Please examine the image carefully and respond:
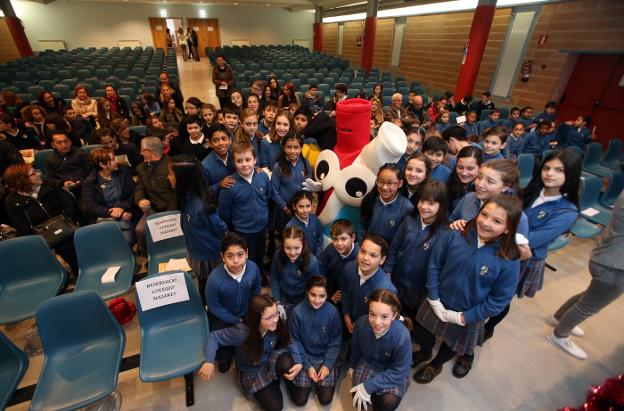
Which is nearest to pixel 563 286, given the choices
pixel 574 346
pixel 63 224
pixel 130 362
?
pixel 574 346

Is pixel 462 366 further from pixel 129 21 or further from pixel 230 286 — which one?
pixel 129 21

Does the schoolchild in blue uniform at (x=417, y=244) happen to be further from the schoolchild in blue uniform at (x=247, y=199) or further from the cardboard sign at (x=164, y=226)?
the cardboard sign at (x=164, y=226)

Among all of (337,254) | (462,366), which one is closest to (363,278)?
(337,254)

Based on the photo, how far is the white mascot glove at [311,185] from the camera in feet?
7.75

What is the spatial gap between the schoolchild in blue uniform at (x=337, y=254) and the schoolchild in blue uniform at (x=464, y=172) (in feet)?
2.76

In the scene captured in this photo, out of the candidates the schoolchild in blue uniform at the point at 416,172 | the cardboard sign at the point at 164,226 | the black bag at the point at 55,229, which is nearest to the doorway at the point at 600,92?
the schoolchild in blue uniform at the point at 416,172

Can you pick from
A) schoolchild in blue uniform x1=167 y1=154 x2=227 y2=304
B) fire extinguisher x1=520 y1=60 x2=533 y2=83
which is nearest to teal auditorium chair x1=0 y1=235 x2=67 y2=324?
schoolchild in blue uniform x1=167 y1=154 x2=227 y2=304

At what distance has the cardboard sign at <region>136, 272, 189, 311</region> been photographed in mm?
1855

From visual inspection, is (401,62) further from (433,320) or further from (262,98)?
(433,320)

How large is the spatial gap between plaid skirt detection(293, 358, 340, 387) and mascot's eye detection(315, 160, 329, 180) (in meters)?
1.30

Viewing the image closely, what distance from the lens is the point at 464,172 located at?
217 cm

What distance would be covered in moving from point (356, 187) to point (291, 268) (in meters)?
0.73

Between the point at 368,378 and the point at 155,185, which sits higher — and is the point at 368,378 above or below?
below

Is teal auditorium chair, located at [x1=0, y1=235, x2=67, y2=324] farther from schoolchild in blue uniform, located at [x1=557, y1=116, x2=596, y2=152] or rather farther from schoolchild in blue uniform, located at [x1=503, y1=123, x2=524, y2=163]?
schoolchild in blue uniform, located at [x1=557, y1=116, x2=596, y2=152]
